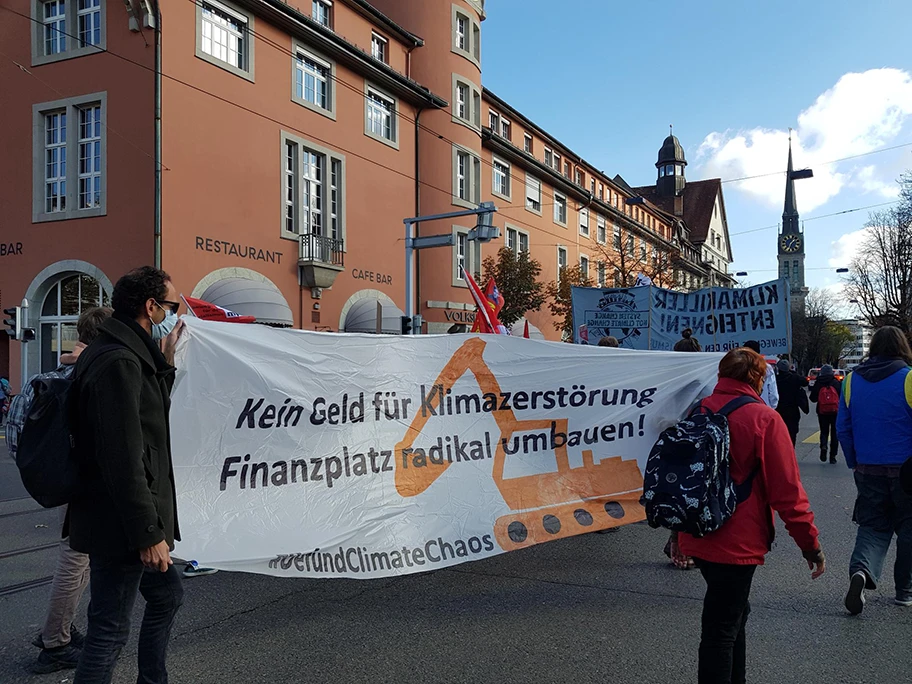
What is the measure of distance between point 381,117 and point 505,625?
24.7 meters

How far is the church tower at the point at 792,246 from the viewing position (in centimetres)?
9844

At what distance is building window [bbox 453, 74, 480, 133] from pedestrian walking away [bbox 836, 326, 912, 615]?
26.7 meters

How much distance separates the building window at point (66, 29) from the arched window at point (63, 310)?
18.8 feet

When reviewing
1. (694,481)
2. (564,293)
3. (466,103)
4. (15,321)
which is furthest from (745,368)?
(564,293)

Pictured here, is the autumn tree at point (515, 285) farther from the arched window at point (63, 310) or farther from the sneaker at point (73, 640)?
the sneaker at point (73, 640)

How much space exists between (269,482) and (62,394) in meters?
1.80

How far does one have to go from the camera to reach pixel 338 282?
2441cm

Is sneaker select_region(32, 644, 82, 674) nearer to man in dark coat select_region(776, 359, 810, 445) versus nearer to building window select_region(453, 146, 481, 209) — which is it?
man in dark coat select_region(776, 359, 810, 445)

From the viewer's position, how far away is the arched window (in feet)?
64.9

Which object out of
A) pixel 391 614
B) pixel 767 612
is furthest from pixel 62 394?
pixel 767 612

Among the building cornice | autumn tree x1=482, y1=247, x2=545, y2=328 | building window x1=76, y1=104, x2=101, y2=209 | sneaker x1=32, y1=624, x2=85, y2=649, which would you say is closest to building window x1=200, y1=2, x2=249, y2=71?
the building cornice

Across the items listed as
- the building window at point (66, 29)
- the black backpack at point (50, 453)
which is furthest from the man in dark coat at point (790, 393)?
the building window at point (66, 29)

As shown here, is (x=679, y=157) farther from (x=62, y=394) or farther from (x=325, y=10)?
(x=62, y=394)

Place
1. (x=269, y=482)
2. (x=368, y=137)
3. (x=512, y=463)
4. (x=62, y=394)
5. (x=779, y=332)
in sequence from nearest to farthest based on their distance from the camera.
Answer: (x=62, y=394)
(x=269, y=482)
(x=512, y=463)
(x=779, y=332)
(x=368, y=137)
